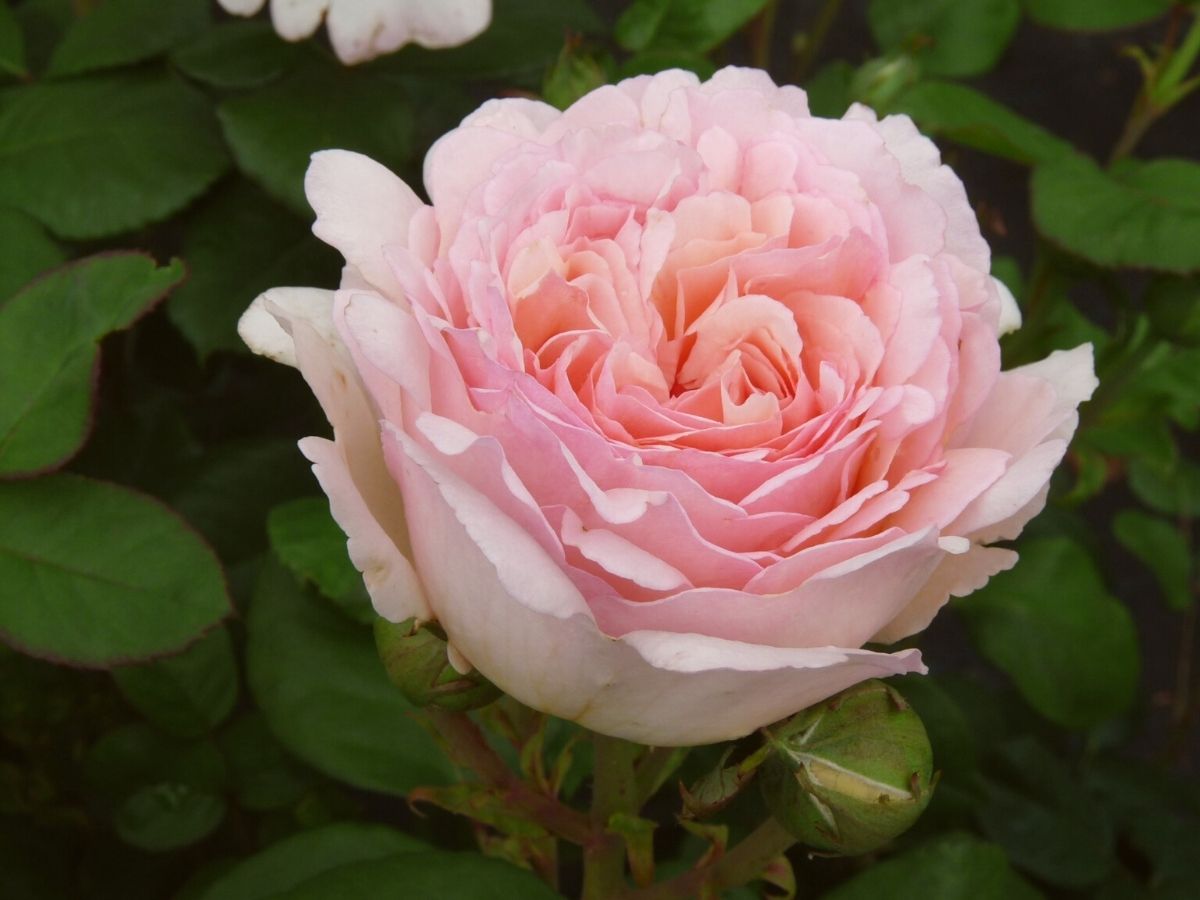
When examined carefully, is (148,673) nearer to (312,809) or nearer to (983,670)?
(312,809)

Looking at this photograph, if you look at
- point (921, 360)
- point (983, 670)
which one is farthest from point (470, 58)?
point (983, 670)

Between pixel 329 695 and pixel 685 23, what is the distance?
341mm

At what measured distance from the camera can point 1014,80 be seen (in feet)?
4.42

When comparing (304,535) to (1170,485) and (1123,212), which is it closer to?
(1123,212)

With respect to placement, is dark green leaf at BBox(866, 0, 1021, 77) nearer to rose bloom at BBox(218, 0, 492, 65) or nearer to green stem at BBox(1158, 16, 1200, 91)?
green stem at BBox(1158, 16, 1200, 91)

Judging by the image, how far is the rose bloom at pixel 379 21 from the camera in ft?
1.57

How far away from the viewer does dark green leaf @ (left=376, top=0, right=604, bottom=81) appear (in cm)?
58

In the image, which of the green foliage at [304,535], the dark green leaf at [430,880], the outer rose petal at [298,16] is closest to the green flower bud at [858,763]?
the green foliage at [304,535]

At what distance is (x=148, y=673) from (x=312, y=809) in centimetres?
10

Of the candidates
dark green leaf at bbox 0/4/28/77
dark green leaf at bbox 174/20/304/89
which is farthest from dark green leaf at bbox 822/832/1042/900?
dark green leaf at bbox 0/4/28/77

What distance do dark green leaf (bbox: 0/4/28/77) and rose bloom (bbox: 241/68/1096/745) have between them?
378 mm

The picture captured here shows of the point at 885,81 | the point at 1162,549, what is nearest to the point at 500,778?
the point at 885,81

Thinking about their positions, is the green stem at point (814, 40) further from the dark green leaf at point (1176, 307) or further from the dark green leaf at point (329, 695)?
the dark green leaf at point (329, 695)

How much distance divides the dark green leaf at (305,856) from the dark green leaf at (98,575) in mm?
104
